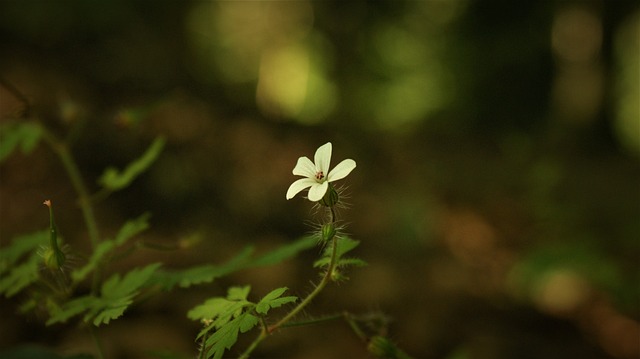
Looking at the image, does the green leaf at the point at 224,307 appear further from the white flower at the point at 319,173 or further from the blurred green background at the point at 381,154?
the blurred green background at the point at 381,154

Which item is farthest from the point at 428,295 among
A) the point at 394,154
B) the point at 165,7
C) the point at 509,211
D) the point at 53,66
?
the point at 165,7

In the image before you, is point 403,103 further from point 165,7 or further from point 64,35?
point 64,35

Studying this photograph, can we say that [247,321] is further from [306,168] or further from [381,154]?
[381,154]

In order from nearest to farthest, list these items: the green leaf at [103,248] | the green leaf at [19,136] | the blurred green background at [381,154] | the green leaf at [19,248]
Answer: the green leaf at [103,248] → the green leaf at [19,248] → the green leaf at [19,136] → the blurred green background at [381,154]

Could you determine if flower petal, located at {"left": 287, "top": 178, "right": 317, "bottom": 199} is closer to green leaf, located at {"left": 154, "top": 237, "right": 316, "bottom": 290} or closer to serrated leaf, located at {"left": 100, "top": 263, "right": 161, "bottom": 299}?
green leaf, located at {"left": 154, "top": 237, "right": 316, "bottom": 290}

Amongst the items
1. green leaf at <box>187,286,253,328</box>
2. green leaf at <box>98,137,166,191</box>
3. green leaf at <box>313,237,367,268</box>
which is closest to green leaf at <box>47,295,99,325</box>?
green leaf at <box>187,286,253,328</box>

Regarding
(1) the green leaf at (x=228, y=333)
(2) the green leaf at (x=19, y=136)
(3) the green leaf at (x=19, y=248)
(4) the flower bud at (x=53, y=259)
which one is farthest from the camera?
(2) the green leaf at (x=19, y=136)

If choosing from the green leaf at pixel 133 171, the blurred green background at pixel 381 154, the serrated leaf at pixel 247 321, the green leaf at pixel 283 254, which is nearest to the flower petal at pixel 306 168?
the green leaf at pixel 283 254
